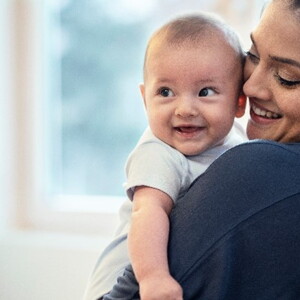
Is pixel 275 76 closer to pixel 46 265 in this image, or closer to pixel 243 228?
pixel 243 228

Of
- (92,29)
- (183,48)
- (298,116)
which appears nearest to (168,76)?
(183,48)

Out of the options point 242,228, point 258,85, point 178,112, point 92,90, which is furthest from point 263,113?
point 92,90

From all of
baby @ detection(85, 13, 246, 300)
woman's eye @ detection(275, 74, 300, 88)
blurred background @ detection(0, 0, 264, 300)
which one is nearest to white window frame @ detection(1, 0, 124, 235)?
blurred background @ detection(0, 0, 264, 300)

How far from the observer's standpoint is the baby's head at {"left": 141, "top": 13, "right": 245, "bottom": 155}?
1.10m

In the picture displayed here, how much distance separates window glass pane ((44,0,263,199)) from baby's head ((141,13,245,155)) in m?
0.96

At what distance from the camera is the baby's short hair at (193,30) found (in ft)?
3.63

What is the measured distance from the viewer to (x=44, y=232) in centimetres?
218

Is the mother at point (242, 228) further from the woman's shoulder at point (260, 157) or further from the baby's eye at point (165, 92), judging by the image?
the baby's eye at point (165, 92)

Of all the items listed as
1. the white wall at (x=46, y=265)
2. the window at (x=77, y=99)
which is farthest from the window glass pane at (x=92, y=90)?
the white wall at (x=46, y=265)

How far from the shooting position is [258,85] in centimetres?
112

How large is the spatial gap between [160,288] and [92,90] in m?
1.32

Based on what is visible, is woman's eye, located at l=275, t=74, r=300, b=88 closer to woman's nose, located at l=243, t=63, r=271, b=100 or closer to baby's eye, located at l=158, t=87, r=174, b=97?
woman's nose, located at l=243, t=63, r=271, b=100

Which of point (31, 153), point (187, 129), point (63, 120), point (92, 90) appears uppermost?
point (187, 129)

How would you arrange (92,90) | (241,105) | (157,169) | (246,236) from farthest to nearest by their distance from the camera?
1. (92,90)
2. (241,105)
3. (157,169)
4. (246,236)
